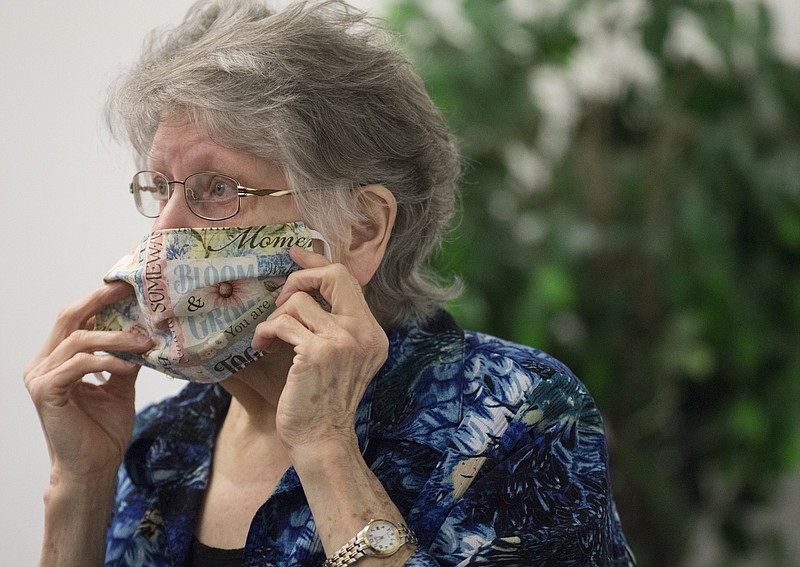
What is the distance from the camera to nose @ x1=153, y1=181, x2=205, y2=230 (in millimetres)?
1199

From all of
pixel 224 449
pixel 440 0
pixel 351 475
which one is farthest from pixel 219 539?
pixel 440 0

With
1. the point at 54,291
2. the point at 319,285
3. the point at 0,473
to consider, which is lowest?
the point at 0,473

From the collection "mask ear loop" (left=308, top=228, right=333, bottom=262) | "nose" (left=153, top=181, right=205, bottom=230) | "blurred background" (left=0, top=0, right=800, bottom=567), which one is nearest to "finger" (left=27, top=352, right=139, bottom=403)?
"nose" (left=153, top=181, right=205, bottom=230)

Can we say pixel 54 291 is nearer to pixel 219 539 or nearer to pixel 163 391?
pixel 163 391

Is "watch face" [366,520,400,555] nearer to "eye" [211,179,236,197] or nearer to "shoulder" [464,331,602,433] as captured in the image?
"shoulder" [464,331,602,433]

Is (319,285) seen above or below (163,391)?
above

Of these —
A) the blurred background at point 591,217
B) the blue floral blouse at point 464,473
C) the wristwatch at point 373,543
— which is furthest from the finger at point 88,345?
the blurred background at point 591,217

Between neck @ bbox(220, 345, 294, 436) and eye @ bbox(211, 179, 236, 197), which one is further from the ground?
eye @ bbox(211, 179, 236, 197)

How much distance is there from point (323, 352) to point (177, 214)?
0.28m

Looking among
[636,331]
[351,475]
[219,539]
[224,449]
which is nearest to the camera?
[351,475]

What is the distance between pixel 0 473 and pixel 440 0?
1.68 meters

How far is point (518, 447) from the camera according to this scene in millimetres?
1152

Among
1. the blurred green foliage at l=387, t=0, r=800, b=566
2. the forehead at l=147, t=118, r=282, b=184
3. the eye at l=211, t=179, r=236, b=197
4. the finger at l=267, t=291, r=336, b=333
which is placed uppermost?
the forehead at l=147, t=118, r=282, b=184

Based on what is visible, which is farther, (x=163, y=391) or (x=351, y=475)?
(x=163, y=391)
